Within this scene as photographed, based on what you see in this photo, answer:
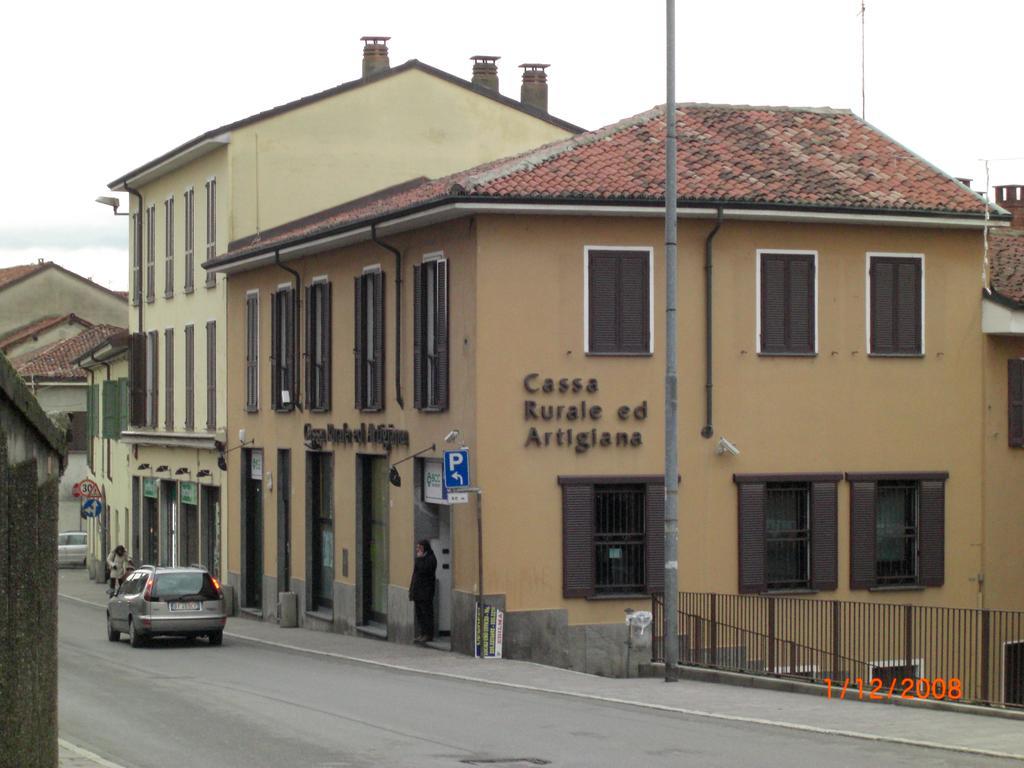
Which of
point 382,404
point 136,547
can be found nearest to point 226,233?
point 382,404

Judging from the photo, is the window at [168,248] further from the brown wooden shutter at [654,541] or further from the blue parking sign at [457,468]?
the brown wooden shutter at [654,541]

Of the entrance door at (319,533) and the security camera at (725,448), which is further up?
the security camera at (725,448)

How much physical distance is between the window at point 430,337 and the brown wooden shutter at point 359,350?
113 inches

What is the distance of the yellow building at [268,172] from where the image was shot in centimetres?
4106

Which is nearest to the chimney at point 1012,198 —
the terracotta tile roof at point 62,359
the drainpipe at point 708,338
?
the drainpipe at point 708,338

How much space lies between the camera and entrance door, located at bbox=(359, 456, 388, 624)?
105 ft

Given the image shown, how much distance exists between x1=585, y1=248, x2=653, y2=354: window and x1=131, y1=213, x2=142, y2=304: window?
27572mm

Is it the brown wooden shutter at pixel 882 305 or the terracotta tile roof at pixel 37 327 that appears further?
the terracotta tile roof at pixel 37 327

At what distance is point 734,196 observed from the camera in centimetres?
2700

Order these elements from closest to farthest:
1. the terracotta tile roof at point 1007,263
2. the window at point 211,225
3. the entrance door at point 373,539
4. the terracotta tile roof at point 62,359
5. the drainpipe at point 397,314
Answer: the terracotta tile roof at point 1007,263
the drainpipe at point 397,314
the entrance door at point 373,539
the window at point 211,225
the terracotta tile roof at point 62,359

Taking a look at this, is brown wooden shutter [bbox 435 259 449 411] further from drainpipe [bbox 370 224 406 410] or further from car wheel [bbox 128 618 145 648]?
car wheel [bbox 128 618 145 648]

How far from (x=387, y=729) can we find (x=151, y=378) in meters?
35.1

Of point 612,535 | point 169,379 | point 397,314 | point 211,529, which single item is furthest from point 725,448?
point 169,379

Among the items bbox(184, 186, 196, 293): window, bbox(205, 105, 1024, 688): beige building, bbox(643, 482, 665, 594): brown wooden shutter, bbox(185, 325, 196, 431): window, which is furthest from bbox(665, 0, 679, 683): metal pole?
bbox(185, 325, 196, 431): window
